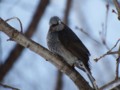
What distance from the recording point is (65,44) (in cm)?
289

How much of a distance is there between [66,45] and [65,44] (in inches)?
0.6

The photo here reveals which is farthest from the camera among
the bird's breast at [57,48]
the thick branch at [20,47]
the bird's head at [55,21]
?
the thick branch at [20,47]

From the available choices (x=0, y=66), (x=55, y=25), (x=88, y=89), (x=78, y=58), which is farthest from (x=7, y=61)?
(x=88, y=89)

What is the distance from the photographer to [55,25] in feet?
9.93

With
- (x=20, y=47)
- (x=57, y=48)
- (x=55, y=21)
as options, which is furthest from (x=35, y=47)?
(x=20, y=47)

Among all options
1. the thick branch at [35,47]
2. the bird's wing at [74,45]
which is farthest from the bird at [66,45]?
the thick branch at [35,47]

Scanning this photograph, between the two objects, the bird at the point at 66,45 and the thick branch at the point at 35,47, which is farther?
the bird at the point at 66,45

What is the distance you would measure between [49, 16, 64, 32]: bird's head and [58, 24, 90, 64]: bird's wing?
0.25 ft

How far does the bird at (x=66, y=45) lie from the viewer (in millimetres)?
2791

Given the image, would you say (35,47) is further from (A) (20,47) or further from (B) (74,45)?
(A) (20,47)

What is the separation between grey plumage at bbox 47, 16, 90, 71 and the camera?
280 centimetres

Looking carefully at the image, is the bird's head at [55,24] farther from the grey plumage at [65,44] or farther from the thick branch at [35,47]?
the thick branch at [35,47]

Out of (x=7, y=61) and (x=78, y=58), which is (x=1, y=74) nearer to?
(x=7, y=61)

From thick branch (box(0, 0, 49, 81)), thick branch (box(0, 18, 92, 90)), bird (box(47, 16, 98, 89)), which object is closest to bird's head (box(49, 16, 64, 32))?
bird (box(47, 16, 98, 89))
